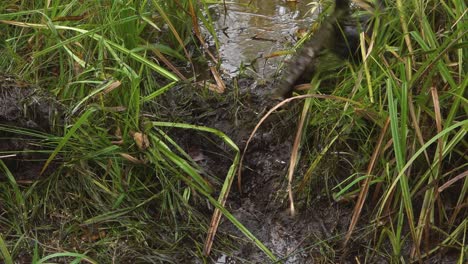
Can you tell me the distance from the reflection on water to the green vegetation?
1.47 ft

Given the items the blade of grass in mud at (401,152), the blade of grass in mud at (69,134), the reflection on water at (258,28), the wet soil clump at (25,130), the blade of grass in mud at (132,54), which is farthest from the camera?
the reflection on water at (258,28)

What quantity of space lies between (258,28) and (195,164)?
3.03 ft

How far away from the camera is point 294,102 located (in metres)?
2.74

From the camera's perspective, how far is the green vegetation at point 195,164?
244 cm

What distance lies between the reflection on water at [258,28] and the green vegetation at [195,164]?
17.7 inches

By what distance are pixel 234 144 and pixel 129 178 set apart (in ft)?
1.17

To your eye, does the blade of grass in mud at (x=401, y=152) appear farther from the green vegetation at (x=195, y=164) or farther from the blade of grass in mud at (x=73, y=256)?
the blade of grass in mud at (x=73, y=256)

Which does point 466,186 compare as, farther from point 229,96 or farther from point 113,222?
point 113,222

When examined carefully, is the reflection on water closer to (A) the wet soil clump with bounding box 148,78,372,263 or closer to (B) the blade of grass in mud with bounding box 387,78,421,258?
(A) the wet soil clump with bounding box 148,78,372,263

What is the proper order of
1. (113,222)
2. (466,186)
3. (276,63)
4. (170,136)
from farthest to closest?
(276,63)
(170,136)
(113,222)
(466,186)

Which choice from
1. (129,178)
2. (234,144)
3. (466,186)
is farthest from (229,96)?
(466,186)

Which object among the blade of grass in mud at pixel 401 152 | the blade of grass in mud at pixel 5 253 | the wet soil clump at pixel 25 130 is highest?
the blade of grass in mud at pixel 401 152

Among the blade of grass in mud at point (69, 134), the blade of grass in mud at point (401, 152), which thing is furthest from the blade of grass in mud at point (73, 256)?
the blade of grass in mud at point (401, 152)

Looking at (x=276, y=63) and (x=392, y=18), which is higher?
(x=392, y=18)
